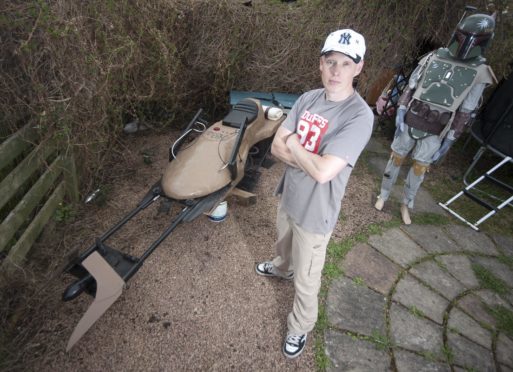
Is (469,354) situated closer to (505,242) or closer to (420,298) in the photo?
(420,298)

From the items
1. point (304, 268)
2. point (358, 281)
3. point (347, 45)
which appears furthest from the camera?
point (358, 281)

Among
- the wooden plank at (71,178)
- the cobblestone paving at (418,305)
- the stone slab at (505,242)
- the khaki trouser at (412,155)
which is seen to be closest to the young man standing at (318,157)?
the cobblestone paving at (418,305)

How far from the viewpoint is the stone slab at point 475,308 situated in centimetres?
307

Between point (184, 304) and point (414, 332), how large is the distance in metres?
2.20

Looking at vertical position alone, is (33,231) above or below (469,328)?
above

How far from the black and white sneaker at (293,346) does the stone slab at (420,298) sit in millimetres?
1174

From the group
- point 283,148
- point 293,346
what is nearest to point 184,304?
point 293,346

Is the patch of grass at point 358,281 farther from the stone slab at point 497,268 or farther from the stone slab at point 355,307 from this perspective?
the stone slab at point 497,268

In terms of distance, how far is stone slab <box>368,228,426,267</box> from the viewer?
365 centimetres

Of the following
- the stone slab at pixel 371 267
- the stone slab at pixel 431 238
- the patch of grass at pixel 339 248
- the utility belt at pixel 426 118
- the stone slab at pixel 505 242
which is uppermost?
the utility belt at pixel 426 118

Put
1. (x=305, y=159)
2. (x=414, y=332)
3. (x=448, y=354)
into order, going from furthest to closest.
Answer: (x=414, y=332)
(x=448, y=354)
(x=305, y=159)

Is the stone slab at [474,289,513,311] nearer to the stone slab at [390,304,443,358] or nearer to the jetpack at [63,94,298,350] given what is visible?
the stone slab at [390,304,443,358]

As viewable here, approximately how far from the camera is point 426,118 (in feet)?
11.9

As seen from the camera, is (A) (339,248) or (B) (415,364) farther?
(A) (339,248)
